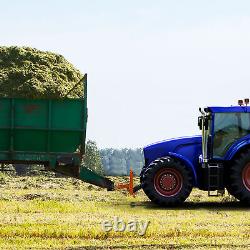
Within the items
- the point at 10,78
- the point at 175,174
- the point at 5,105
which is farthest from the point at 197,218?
the point at 10,78

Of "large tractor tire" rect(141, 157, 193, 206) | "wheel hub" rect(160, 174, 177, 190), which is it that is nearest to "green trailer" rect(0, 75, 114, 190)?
"large tractor tire" rect(141, 157, 193, 206)

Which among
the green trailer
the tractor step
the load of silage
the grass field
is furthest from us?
the load of silage

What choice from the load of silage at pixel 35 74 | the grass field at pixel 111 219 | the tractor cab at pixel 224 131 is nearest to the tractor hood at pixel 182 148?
the tractor cab at pixel 224 131

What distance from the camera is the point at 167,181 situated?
15.0m

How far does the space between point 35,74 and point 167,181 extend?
4.58m

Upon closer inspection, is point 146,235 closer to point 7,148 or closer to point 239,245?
point 239,245

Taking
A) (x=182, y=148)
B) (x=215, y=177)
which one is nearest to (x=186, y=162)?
(x=182, y=148)

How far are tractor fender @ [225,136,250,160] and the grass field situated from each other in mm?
1176

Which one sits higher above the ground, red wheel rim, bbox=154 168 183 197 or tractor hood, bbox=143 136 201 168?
tractor hood, bbox=143 136 201 168

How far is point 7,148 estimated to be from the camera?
50.9 feet

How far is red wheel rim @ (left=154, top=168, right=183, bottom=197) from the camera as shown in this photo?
1501cm

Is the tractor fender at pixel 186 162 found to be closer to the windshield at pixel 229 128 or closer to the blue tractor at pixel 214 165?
the blue tractor at pixel 214 165

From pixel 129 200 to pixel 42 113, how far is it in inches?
127

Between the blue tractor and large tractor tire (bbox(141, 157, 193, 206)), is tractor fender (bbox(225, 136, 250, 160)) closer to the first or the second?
the blue tractor
